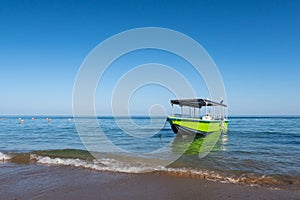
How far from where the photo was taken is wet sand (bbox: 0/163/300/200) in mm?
6086

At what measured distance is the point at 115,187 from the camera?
680cm

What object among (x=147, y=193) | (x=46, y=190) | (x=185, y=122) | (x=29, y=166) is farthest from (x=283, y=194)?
(x=185, y=122)

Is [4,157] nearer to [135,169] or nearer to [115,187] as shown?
[135,169]

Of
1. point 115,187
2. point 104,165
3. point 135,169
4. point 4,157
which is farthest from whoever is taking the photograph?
point 4,157

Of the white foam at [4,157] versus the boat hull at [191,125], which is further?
the boat hull at [191,125]

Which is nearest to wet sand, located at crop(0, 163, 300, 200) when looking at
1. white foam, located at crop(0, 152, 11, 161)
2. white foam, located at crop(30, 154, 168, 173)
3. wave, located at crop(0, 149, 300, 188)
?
wave, located at crop(0, 149, 300, 188)

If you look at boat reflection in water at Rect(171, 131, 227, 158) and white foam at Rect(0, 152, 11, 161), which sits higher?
white foam at Rect(0, 152, 11, 161)

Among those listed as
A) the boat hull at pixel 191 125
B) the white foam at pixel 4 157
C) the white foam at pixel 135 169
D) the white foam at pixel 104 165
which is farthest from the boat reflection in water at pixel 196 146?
the white foam at pixel 4 157

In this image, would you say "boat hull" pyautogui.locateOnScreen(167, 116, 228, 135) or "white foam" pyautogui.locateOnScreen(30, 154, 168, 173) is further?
"boat hull" pyautogui.locateOnScreen(167, 116, 228, 135)

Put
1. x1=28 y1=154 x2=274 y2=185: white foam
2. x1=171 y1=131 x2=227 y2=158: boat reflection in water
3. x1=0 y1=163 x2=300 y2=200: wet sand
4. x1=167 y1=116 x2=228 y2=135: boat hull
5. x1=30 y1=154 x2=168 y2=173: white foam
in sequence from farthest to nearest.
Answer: x1=167 y1=116 x2=228 y2=135: boat hull → x1=171 y1=131 x2=227 y2=158: boat reflection in water → x1=30 y1=154 x2=168 y2=173: white foam → x1=28 y1=154 x2=274 y2=185: white foam → x1=0 y1=163 x2=300 y2=200: wet sand

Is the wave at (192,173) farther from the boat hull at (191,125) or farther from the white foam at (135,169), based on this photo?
the boat hull at (191,125)

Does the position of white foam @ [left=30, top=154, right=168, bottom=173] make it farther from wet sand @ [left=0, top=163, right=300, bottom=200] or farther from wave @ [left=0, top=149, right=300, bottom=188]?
wet sand @ [left=0, top=163, right=300, bottom=200]

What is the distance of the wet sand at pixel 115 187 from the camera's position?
6.09m

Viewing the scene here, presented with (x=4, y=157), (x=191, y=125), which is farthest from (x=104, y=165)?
(x=191, y=125)
